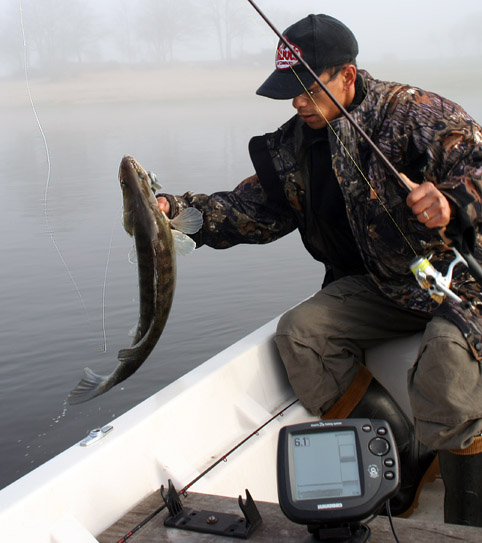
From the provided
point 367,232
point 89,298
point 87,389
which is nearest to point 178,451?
point 87,389

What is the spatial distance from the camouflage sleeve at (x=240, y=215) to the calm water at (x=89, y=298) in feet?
6.51

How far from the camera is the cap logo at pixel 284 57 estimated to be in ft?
10.1

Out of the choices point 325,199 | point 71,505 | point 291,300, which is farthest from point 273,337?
point 291,300

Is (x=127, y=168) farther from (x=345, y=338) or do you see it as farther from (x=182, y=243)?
(x=345, y=338)

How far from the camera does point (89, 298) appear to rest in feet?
24.1

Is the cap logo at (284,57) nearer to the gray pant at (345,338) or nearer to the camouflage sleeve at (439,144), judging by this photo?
the camouflage sleeve at (439,144)

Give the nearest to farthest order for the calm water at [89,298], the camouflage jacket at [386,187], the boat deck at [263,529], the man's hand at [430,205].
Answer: the boat deck at [263,529] < the man's hand at [430,205] < the camouflage jacket at [386,187] < the calm water at [89,298]

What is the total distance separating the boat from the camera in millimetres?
2170

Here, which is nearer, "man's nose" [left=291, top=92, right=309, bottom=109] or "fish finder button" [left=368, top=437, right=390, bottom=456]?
"fish finder button" [left=368, top=437, right=390, bottom=456]

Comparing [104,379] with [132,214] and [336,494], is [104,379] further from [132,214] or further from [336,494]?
[336,494]

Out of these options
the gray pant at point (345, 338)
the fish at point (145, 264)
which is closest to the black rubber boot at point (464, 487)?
the gray pant at point (345, 338)

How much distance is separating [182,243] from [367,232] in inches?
31.8

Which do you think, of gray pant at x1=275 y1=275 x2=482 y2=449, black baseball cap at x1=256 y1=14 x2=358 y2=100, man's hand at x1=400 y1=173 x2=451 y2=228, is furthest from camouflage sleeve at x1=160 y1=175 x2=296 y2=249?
man's hand at x1=400 y1=173 x2=451 y2=228

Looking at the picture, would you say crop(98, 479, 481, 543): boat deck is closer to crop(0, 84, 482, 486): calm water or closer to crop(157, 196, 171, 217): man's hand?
crop(157, 196, 171, 217): man's hand
